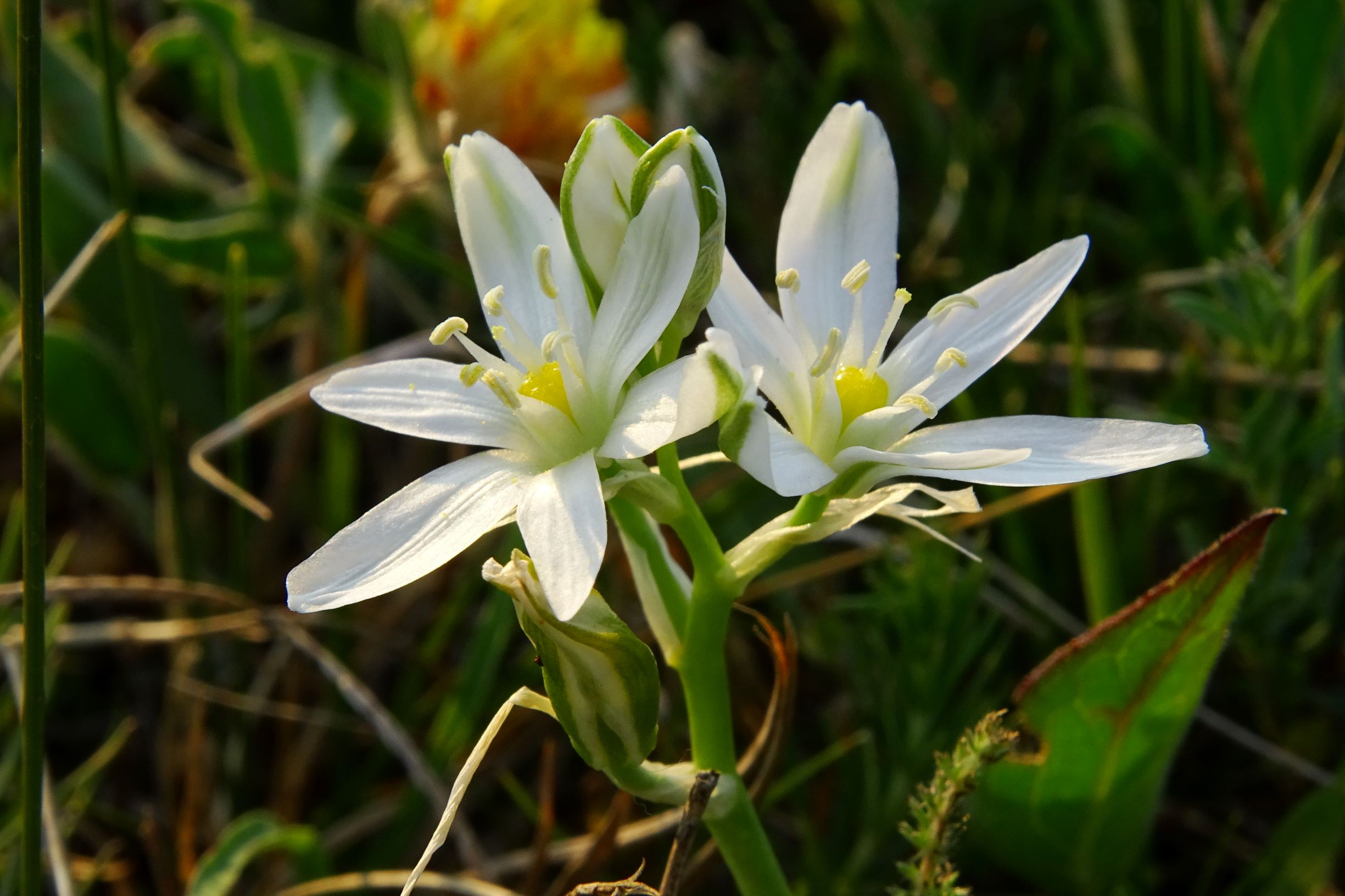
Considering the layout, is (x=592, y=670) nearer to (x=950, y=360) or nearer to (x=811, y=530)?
(x=811, y=530)

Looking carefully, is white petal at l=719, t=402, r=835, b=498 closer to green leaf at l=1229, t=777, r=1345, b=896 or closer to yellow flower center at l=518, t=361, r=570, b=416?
yellow flower center at l=518, t=361, r=570, b=416

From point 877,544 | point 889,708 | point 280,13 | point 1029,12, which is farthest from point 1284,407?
point 280,13

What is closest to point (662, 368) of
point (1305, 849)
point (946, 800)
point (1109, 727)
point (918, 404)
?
point (918, 404)

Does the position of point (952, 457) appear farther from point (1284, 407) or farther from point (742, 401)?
point (1284, 407)

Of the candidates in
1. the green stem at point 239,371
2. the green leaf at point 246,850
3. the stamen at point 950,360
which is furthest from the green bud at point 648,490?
the green stem at point 239,371

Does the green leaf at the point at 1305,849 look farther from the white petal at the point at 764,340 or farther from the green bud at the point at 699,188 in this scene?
the green bud at the point at 699,188
